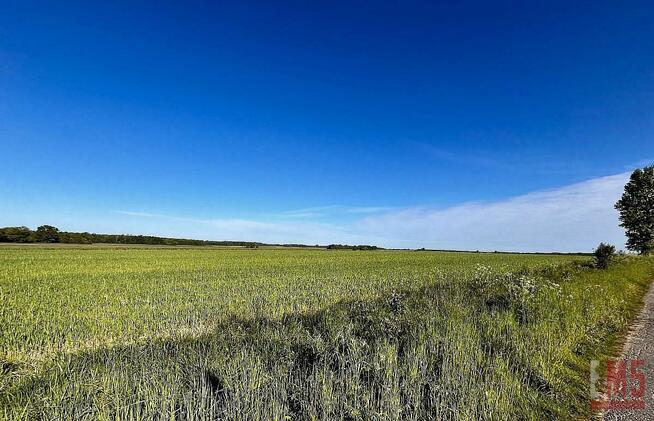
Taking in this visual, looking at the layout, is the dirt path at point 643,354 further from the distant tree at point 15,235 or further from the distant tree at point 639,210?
the distant tree at point 15,235

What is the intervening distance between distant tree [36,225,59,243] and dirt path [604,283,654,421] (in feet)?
475

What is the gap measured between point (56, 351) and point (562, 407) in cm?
1091

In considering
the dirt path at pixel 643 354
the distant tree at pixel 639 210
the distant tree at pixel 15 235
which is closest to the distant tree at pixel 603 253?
the dirt path at pixel 643 354

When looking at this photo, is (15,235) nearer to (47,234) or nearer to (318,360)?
(47,234)

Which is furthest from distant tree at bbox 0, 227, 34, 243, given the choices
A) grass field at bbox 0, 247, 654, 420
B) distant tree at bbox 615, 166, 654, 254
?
distant tree at bbox 615, 166, 654, 254

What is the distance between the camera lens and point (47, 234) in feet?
Answer: 371

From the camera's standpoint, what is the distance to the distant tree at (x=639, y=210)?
60062 millimetres

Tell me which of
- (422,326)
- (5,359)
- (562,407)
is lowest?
(5,359)

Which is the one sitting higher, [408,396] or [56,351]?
[408,396]

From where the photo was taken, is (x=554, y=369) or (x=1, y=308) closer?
(x=554, y=369)

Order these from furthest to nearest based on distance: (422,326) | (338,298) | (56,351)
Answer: (338,298) → (56,351) → (422,326)

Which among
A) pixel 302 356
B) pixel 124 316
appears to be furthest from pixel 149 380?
pixel 124 316

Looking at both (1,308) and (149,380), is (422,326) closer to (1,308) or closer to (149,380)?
(149,380)

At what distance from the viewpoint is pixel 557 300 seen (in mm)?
9961
